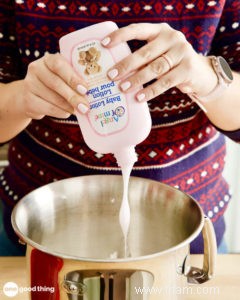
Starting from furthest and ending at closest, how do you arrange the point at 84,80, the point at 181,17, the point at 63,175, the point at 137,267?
Answer: the point at 63,175, the point at 181,17, the point at 84,80, the point at 137,267

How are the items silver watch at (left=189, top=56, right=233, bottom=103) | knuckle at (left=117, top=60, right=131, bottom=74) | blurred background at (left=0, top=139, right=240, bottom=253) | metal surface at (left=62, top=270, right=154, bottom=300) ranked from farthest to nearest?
blurred background at (left=0, top=139, right=240, bottom=253)
silver watch at (left=189, top=56, right=233, bottom=103)
knuckle at (left=117, top=60, right=131, bottom=74)
metal surface at (left=62, top=270, right=154, bottom=300)

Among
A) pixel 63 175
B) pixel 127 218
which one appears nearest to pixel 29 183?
pixel 63 175

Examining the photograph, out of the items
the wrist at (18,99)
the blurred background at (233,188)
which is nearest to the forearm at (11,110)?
the wrist at (18,99)

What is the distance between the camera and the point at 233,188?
65.4 inches

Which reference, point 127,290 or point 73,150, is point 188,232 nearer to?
point 127,290

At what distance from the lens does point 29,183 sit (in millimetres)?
962

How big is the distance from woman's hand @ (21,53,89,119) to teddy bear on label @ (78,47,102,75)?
0.02 metres

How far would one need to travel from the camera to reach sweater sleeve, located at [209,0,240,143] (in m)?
0.86

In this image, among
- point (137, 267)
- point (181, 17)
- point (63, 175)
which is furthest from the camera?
point (63, 175)

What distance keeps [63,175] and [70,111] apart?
0.27m

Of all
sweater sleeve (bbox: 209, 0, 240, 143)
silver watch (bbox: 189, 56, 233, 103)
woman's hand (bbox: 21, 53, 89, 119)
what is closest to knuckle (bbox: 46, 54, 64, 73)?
woman's hand (bbox: 21, 53, 89, 119)

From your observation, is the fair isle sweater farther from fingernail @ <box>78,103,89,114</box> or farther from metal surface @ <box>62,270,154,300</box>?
metal surface @ <box>62,270,154,300</box>

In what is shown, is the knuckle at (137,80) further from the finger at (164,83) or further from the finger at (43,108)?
the finger at (43,108)

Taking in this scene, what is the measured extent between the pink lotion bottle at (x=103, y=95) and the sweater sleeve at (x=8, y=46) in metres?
0.26
